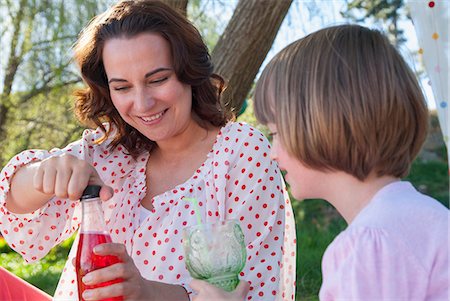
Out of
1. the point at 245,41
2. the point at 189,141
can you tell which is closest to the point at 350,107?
the point at 189,141

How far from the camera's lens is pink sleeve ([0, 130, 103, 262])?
7.02ft

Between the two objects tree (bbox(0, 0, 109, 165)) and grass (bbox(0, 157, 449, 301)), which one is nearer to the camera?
grass (bbox(0, 157, 449, 301))

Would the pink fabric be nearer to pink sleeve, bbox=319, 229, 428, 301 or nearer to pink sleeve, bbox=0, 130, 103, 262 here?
pink sleeve, bbox=0, 130, 103, 262

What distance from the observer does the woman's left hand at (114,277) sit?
1.60 metres

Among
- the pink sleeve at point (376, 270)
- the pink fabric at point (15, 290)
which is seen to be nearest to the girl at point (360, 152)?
the pink sleeve at point (376, 270)

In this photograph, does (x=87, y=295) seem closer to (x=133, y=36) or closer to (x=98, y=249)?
(x=98, y=249)

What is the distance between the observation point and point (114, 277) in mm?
1602

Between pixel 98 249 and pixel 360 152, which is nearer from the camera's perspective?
pixel 360 152

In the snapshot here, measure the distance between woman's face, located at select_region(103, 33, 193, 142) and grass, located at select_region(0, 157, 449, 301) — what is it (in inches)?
101

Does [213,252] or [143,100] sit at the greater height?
[143,100]

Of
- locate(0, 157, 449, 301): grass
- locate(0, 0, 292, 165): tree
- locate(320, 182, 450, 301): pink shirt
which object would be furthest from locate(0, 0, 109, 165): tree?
locate(320, 182, 450, 301): pink shirt

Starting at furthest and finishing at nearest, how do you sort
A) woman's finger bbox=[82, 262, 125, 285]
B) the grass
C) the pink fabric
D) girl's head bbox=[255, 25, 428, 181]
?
the grass
the pink fabric
woman's finger bbox=[82, 262, 125, 285]
girl's head bbox=[255, 25, 428, 181]

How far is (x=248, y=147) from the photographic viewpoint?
82.4 inches

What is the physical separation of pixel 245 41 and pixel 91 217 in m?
2.02
